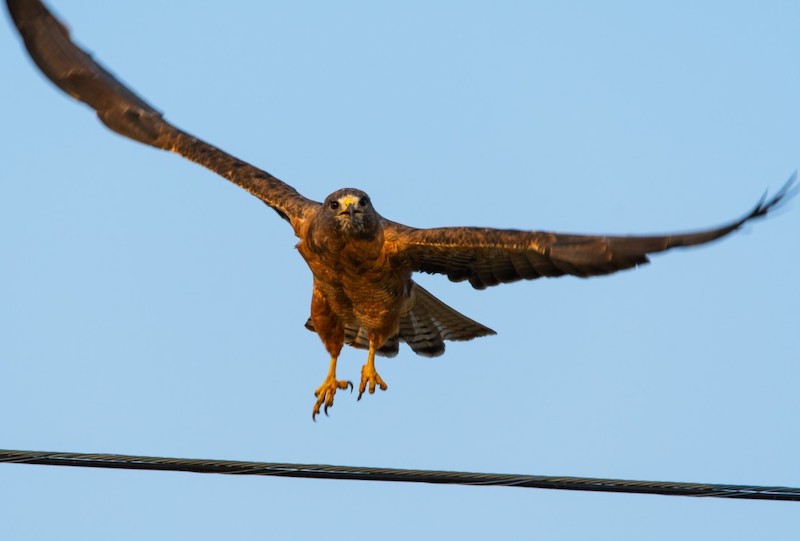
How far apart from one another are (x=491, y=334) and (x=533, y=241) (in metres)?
2.63

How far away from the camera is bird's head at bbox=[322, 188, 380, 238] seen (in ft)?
36.8

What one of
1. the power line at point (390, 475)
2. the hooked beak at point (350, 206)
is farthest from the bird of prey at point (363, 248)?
the power line at point (390, 475)

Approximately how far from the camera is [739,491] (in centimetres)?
727

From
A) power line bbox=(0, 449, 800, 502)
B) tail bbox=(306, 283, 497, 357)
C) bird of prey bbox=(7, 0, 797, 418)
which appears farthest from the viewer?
tail bbox=(306, 283, 497, 357)

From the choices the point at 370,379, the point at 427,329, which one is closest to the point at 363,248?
the point at 370,379

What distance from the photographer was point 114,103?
1398cm

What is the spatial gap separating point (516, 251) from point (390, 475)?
3872mm

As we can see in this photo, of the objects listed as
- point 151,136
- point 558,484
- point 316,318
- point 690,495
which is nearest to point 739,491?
point 690,495

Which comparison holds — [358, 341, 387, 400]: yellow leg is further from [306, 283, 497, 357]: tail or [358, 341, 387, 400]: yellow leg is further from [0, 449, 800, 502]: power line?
[0, 449, 800, 502]: power line

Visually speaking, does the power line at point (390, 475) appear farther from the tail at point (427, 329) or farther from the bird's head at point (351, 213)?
the tail at point (427, 329)

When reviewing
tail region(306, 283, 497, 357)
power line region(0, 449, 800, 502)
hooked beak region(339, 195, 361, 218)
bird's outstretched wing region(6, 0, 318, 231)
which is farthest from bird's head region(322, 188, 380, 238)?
power line region(0, 449, 800, 502)

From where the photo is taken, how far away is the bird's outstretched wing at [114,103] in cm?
1274

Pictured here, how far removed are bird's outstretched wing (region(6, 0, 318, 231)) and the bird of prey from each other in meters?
0.01

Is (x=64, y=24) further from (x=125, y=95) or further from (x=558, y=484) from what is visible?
(x=558, y=484)
